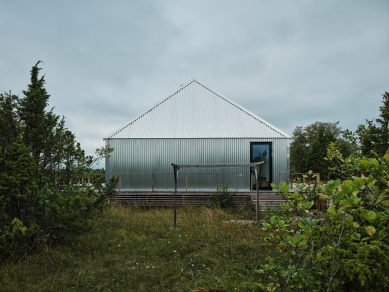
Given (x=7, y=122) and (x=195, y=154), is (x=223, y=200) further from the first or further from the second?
(x=7, y=122)

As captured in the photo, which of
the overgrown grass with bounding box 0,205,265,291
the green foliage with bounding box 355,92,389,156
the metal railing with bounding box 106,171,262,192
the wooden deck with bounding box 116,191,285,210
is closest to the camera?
the overgrown grass with bounding box 0,205,265,291

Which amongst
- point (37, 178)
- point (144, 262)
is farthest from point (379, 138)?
point (37, 178)

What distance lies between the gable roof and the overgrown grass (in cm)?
749

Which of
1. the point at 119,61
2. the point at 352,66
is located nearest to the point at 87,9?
the point at 119,61

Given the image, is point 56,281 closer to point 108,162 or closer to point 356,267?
point 356,267

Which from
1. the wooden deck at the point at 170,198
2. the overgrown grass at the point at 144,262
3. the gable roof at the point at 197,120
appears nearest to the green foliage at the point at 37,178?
the overgrown grass at the point at 144,262

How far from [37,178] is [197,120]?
10741 millimetres

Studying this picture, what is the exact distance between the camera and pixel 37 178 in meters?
5.46

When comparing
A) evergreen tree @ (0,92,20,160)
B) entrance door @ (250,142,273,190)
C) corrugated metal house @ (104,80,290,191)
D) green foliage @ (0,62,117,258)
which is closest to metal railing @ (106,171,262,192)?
corrugated metal house @ (104,80,290,191)

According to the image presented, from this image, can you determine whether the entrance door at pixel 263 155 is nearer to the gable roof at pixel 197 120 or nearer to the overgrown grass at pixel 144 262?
the gable roof at pixel 197 120

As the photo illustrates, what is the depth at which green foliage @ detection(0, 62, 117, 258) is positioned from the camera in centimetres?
498

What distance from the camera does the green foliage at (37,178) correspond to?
4.98m

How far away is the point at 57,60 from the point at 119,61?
9.84 feet

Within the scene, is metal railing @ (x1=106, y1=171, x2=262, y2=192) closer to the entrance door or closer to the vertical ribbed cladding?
the vertical ribbed cladding
